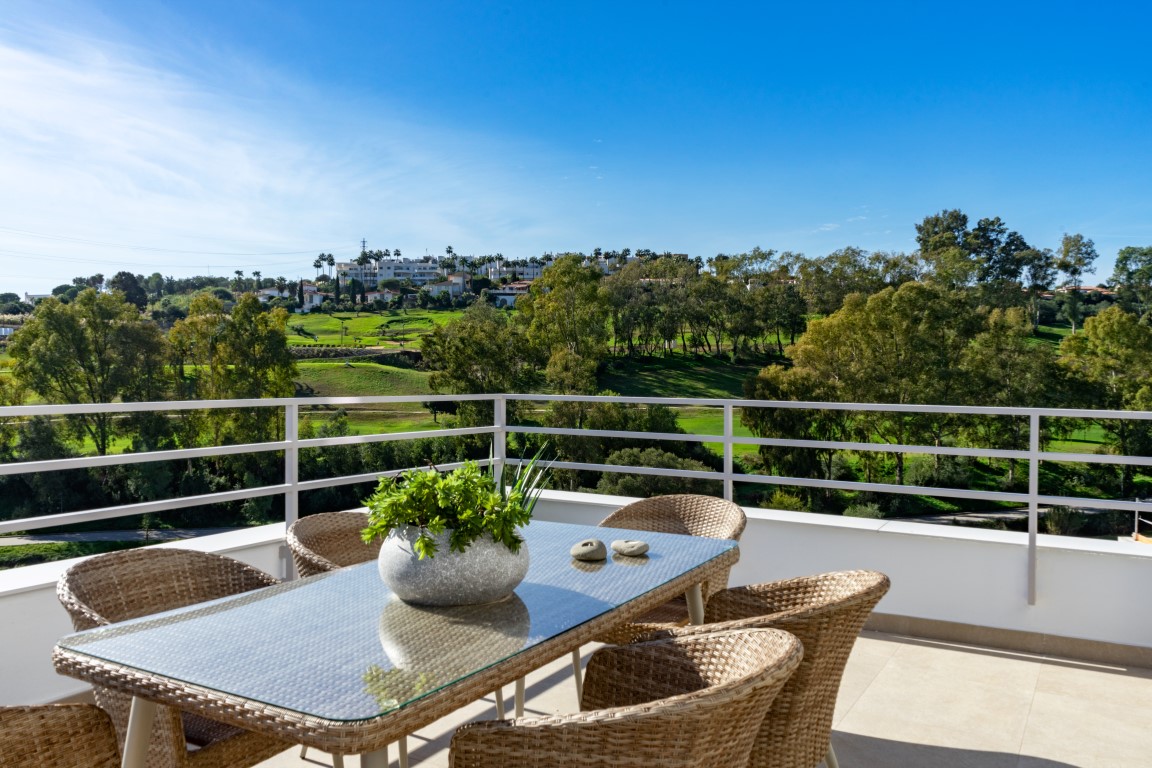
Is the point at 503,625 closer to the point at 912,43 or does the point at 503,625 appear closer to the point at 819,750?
the point at 819,750

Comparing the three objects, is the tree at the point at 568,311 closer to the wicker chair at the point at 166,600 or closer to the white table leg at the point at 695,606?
the white table leg at the point at 695,606

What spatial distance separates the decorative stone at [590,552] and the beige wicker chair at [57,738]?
1138mm

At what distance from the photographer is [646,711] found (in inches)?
52.0

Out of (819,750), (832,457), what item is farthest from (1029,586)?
(832,457)

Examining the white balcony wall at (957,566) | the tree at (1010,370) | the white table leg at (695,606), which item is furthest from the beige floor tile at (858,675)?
the tree at (1010,370)

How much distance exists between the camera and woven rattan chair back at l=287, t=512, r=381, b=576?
9.18 feet

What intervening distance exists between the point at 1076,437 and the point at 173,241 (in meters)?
39.2

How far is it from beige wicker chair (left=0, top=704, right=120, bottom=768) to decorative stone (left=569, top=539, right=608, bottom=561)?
1.14 meters

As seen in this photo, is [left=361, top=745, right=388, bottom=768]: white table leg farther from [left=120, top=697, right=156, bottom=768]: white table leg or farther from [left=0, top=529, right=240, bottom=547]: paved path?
[left=0, top=529, right=240, bottom=547]: paved path

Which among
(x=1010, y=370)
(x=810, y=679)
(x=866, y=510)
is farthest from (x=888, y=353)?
(x=810, y=679)

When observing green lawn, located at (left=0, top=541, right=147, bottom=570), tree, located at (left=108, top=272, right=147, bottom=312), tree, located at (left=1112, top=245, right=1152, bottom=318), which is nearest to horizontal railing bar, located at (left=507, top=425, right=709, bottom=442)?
green lawn, located at (left=0, top=541, right=147, bottom=570)

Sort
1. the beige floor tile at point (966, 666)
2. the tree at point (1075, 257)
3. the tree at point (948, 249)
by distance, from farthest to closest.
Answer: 1. the tree at point (948, 249)
2. the tree at point (1075, 257)
3. the beige floor tile at point (966, 666)

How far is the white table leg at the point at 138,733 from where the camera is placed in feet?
5.36

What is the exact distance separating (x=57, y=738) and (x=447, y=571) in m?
0.74
